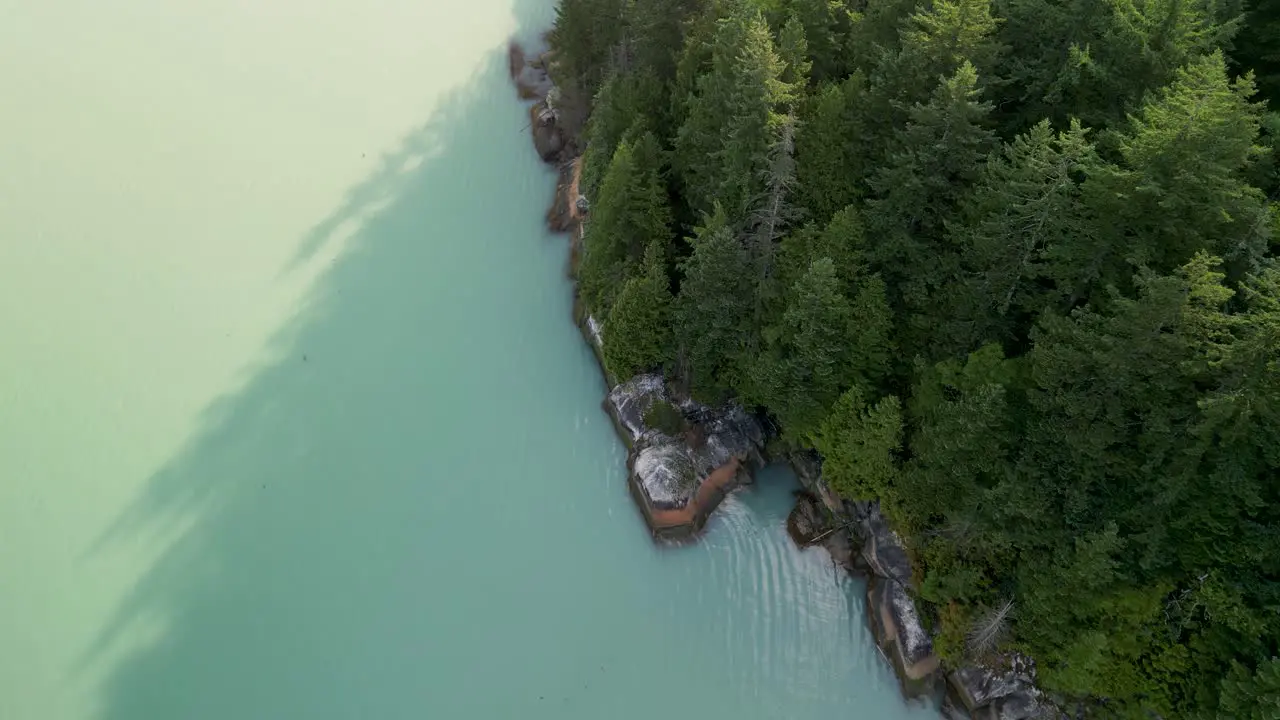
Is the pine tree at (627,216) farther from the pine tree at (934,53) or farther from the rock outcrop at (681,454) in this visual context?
the pine tree at (934,53)

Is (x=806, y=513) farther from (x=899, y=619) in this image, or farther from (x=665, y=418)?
(x=665, y=418)

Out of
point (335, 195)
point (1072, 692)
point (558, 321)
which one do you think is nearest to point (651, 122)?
point (558, 321)

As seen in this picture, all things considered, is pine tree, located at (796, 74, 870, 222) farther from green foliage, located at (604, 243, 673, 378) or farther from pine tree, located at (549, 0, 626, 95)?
pine tree, located at (549, 0, 626, 95)

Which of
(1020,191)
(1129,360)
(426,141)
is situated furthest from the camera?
(426,141)

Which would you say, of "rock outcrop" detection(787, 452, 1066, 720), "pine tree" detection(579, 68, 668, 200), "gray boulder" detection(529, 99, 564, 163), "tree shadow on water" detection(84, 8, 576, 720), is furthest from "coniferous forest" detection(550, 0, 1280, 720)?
"gray boulder" detection(529, 99, 564, 163)

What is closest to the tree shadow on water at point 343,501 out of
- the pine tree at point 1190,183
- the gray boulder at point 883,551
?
the gray boulder at point 883,551

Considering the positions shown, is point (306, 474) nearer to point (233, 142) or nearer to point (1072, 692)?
point (233, 142)
